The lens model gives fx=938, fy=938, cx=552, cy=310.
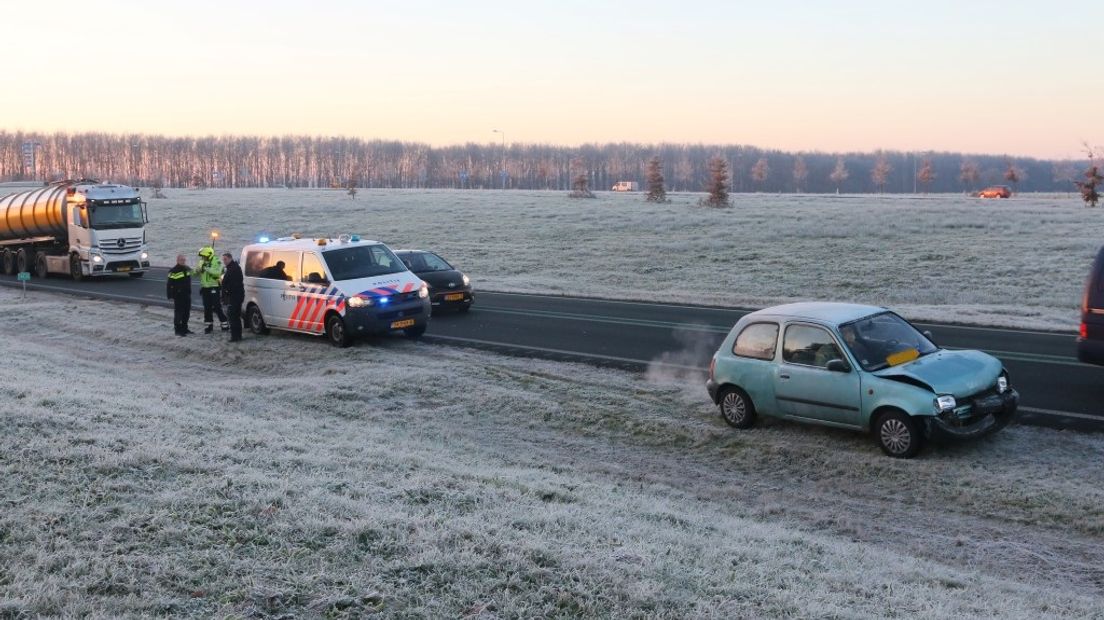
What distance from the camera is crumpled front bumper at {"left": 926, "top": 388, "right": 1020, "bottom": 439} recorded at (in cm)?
955

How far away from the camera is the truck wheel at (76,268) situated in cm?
3227

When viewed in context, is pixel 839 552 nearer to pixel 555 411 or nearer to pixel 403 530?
pixel 403 530

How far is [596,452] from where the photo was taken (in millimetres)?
11102

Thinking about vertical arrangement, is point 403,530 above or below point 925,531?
above

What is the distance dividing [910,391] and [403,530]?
18.8 ft

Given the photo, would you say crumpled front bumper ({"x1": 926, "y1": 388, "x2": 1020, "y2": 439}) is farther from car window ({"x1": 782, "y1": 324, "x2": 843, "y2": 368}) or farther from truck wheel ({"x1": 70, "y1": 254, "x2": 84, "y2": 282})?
truck wheel ({"x1": 70, "y1": 254, "x2": 84, "y2": 282})

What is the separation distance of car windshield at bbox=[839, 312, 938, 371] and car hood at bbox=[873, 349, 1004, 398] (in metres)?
0.15

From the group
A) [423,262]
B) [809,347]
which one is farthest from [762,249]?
[809,347]

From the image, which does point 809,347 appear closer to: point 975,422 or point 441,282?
point 975,422

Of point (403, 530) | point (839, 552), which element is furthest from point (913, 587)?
point (403, 530)

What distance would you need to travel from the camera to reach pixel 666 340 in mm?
17766

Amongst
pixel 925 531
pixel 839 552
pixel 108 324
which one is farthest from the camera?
pixel 108 324

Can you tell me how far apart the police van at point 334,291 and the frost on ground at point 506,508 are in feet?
10.9

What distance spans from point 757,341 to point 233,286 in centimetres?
1142
